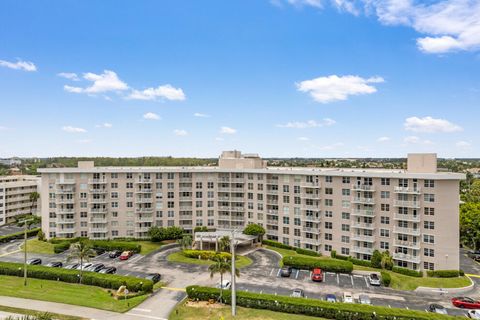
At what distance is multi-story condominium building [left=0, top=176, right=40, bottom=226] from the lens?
348 ft

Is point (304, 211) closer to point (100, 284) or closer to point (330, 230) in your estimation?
point (330, 230)

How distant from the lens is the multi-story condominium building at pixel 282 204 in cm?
6022

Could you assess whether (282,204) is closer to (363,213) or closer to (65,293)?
(363,213)

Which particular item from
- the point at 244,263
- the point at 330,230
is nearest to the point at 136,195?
the point at 244,263

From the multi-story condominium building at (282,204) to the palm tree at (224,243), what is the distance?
13.0m

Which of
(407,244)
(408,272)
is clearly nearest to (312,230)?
(407,244)

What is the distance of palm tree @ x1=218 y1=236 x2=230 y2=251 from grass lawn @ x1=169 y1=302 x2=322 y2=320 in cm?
2251

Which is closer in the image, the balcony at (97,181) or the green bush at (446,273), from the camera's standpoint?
the green bush at (446,273)

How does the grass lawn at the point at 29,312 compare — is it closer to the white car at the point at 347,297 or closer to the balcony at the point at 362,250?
the white car at the point at 347,297

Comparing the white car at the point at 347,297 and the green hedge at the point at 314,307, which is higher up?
the green hedge at the point at 314,307

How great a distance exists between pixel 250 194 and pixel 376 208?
30.0 meters

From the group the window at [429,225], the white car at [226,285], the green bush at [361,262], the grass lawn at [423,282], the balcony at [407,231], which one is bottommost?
the grass lawn at [423,282]

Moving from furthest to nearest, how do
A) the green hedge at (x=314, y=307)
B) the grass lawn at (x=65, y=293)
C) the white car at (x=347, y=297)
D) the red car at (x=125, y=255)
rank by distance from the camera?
the red car at (x=125, y=255)
the white car at (x=347, y=297)
the grass lawn at (x=65, y=293)
the green hedge at (x=314, y=307)

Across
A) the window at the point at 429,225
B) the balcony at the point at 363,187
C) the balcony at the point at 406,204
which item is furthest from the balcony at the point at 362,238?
the window at the point at 429,225
